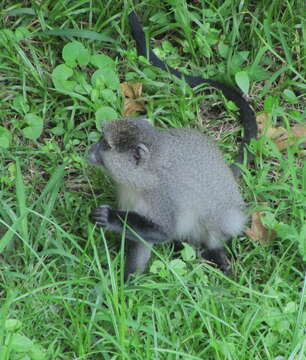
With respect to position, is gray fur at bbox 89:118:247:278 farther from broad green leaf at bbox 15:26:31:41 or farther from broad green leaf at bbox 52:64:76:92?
broad green leaf at bbox 15:26:31:41

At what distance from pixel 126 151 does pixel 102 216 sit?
401 mm

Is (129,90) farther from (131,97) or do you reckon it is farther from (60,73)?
(60,73)

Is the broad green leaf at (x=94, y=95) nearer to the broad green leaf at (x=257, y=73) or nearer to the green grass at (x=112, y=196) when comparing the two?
the green grass at (x=112, y=196)

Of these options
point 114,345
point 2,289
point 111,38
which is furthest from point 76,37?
point 114,345

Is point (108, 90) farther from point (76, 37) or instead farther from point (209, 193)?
point (209, 193)

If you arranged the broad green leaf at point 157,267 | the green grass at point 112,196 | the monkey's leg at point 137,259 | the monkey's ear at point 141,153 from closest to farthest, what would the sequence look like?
1. the green grass at point 112,196
2. the monkey's ear at point 141,153
3. the broad green leaf at point 157,267
4. the monkey's leg at point 137,259

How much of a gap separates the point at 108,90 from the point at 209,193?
42.1 inches

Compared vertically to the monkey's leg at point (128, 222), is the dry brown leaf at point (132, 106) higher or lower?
higher

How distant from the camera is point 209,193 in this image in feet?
13.5

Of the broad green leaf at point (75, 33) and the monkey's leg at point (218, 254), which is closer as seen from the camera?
the monkey's leg at point (218, 254)

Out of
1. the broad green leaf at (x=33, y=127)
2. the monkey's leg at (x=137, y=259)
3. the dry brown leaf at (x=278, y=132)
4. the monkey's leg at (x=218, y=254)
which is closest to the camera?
the monkey's leg at (x=137, y=259)

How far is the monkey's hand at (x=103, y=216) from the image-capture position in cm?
402

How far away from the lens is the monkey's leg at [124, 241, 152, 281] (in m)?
4.17

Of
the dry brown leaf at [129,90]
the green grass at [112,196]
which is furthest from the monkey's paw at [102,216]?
the dry brown leaf at [129,90]
